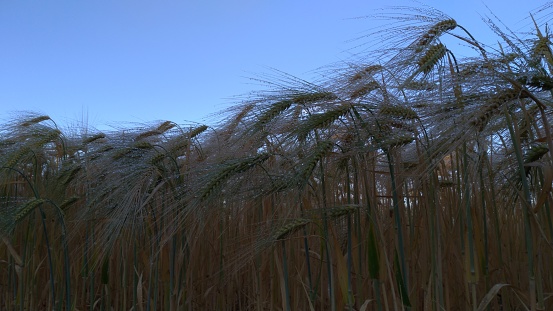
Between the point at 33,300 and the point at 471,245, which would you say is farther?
the point at 33,300

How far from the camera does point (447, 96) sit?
1.50 m

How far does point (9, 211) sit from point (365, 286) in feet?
5.06

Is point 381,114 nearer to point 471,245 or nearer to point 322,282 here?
point 471,245

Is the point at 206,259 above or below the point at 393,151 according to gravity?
below

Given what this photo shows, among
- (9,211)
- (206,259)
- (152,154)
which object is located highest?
(152,154)

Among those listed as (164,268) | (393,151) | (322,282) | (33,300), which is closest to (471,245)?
(393,151)

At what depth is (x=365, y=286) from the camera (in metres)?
2.20

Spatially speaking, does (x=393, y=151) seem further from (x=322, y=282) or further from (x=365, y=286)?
(x=322, y=282)

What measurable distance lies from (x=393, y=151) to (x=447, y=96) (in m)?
0.28

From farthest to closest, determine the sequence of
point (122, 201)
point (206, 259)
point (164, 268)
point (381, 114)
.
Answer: point (206, 259) → point (164, 268) → point (122, 201) → point (381, 114)

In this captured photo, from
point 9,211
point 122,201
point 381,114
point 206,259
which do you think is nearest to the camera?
point 381,114

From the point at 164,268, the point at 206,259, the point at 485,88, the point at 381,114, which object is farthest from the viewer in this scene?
the point at 206,259

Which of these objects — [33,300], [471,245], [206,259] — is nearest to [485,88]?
[471,245]

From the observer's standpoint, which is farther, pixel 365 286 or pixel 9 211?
pixel 9 211
